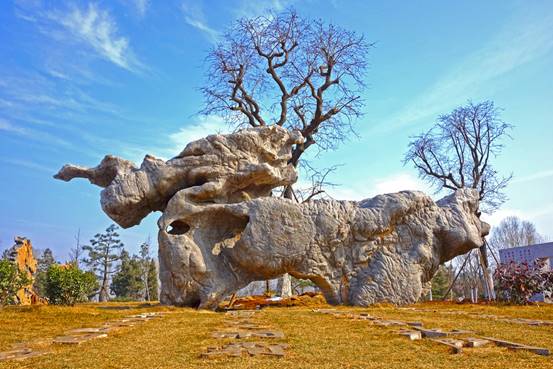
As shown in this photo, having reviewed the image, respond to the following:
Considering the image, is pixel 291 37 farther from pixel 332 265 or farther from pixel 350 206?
pixel 332 265

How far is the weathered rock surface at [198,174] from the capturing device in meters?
11.4

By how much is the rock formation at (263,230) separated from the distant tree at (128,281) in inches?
932

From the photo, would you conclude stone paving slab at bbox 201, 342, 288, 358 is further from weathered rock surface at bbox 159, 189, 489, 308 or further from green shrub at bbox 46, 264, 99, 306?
green shrub at bbox 46, 264, 99, 306

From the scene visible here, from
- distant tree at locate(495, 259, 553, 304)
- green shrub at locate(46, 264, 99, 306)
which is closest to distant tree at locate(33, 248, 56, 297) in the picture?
green shrub at locate(46, 264, 99, 306)

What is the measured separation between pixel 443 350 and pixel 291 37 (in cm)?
1589

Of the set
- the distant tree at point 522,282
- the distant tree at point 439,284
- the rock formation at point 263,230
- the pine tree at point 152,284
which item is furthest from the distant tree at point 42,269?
the distant tree at point 439,284

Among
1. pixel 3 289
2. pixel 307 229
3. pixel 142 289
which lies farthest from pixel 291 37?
pixel 142 289

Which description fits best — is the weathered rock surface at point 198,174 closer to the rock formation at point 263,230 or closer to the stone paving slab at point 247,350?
the rock formation at point 263,230

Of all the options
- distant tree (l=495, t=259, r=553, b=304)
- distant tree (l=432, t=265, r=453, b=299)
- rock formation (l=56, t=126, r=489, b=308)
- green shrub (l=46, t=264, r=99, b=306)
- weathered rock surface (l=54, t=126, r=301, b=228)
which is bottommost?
distant tree (l=432, t=265, r=453, b=299)

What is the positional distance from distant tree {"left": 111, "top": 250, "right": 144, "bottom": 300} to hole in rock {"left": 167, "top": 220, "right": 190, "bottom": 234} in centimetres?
2384

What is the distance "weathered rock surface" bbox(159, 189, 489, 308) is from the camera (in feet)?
35.1

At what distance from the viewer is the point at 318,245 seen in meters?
11.0

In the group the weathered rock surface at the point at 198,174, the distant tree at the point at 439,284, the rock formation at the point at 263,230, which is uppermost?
the weathered rock surface at the point at 198,174

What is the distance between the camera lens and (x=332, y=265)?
11234mm
